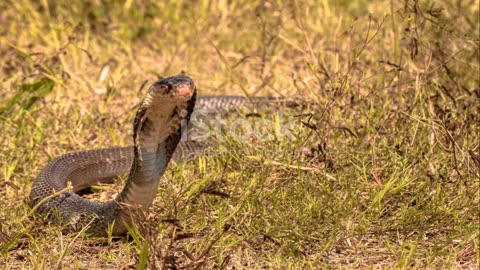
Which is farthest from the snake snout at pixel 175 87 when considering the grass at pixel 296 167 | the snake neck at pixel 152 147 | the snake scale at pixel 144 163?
the grass at pixel 296 167

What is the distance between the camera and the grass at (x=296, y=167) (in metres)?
3.24

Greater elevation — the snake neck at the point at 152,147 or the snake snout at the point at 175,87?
the snake snout at the point at 175,87

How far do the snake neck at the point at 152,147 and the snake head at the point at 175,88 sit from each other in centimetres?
11

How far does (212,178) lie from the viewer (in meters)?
3.86

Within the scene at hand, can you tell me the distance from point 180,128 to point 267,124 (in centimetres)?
106

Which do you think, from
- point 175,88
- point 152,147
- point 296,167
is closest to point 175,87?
point 175,88

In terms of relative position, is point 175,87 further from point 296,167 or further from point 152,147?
point 296,167

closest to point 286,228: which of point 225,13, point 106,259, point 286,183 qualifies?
point 286,183

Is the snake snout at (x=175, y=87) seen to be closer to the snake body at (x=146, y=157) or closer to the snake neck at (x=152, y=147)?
the snake body at (x=146, y=157)

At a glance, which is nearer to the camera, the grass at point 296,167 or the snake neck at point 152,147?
the grass at point 296,167

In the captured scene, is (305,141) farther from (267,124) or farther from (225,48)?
(225,48)

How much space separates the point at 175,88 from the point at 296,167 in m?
0.71

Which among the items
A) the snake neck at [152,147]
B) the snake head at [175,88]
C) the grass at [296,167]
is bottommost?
the grass at [296,167]

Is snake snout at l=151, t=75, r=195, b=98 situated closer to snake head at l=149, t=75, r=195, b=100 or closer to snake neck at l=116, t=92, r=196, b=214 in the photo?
snake head at l=149, t=75, r=195, b=100
